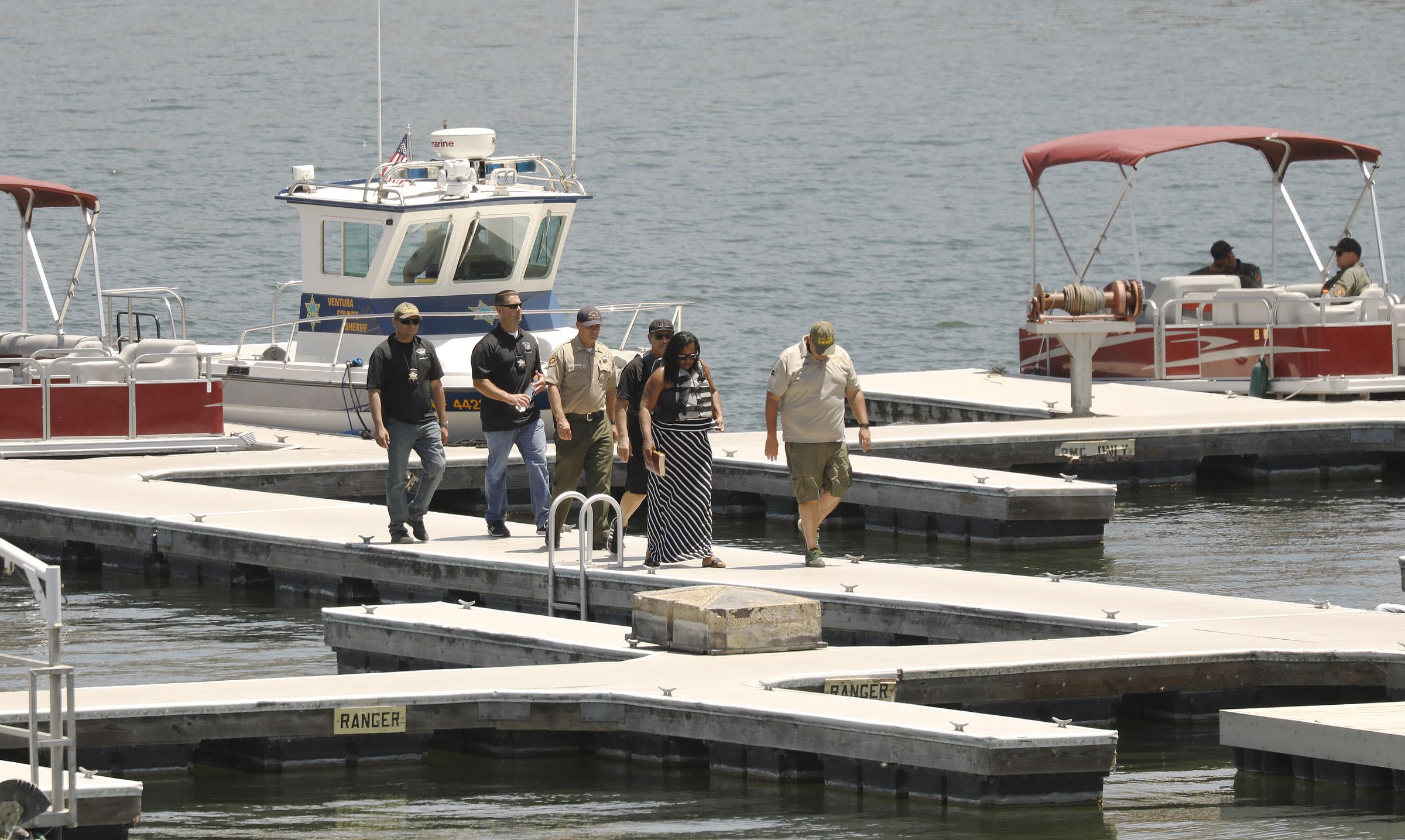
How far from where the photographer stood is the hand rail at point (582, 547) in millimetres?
14008

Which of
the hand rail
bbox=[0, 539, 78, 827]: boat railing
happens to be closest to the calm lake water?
bbox=[0, 539, 78, 827]: boat railing

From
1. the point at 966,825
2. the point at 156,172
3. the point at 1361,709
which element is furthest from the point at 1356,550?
the point at 156,172

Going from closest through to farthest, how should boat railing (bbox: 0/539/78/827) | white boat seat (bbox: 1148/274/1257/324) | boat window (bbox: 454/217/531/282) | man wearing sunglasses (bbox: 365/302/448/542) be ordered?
boat railing (bbox: 0/539/78/827) → man wearing sunglasses (bbox: 365/302/448/542) → boat window (bbox: 454/217/531/282) → white boat seat (bbox: 1148/274/1257/324)

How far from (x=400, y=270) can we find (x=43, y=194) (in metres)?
3.26

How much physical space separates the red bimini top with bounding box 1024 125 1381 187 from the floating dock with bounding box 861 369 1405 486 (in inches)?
96.5

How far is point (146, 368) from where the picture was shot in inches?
809

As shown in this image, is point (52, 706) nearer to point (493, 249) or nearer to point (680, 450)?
point (680, 450)

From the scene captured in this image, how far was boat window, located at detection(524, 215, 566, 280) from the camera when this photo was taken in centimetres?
2281

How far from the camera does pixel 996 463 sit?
21.5 meters

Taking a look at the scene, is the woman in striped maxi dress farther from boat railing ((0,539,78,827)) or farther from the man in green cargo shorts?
boat railing ((0,539,78,827))

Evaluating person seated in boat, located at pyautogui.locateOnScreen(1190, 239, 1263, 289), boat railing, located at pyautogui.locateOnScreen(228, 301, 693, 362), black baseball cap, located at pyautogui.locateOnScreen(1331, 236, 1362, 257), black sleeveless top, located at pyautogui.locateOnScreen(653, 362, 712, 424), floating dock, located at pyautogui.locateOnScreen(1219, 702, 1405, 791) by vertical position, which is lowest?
floating dock, located at pyautogui.locateOnScreen(1219, 702, 1405, 791)

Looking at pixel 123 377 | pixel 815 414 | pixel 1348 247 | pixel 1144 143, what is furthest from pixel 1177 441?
pixel 123 377

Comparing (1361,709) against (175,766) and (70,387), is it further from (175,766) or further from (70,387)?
(70,387)

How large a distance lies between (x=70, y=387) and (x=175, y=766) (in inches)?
381
